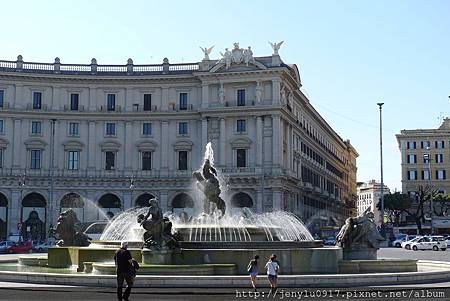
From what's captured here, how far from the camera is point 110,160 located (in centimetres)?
8194

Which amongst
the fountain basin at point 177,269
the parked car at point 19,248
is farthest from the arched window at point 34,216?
the fountain basin at point 177,269

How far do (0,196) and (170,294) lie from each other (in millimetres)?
64811

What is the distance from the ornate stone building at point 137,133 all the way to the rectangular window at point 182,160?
119 mm

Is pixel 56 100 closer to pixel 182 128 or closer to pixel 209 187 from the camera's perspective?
pixel 182 128

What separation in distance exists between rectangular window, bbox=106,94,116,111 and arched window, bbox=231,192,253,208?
18436 millimetres

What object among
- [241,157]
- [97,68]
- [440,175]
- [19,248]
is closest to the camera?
[19,248]

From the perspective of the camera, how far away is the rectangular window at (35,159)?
80625 millimetres

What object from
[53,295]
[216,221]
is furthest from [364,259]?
[53,295]

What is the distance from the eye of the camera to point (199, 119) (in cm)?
8112

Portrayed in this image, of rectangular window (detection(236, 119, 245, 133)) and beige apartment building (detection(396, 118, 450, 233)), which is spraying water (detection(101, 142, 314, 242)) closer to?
rectangular window (detection(236, 119, 245, 133))

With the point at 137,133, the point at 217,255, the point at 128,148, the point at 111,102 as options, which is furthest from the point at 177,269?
the point at 111,102

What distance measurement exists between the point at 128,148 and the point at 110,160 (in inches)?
103

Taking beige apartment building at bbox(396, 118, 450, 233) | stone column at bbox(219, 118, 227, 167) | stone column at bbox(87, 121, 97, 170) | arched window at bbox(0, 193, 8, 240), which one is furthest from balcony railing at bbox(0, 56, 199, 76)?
beige apartment building at bbox(396, 118, 450, 233)

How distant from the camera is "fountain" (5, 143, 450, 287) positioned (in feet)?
68.6
